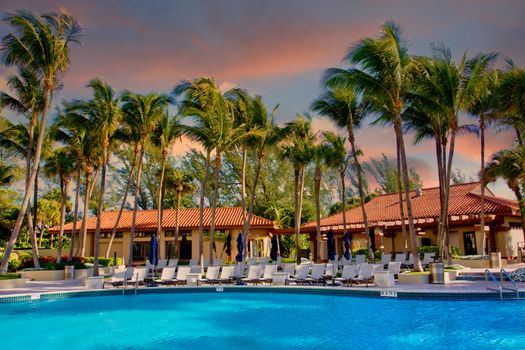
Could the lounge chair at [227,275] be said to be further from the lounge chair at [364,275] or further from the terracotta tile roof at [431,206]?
the terracotta tile roof at [431,206]

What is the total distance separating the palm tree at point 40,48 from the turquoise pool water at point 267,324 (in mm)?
6926

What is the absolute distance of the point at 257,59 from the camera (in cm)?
1947

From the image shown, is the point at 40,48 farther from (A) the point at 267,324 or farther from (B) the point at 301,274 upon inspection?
(A) the point at 267,324

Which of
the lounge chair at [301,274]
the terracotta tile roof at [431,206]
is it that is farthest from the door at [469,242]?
the lounge chair at [301,274]

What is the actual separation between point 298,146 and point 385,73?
367 inches

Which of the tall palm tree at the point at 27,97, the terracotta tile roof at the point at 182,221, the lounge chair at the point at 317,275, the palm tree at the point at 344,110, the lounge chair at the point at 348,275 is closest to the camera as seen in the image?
the lounge chair at the point at 348,275

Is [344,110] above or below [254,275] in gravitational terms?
above

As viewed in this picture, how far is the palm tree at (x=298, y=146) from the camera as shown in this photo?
24766mm

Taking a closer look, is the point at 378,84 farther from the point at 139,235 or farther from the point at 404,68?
the point at 139,235

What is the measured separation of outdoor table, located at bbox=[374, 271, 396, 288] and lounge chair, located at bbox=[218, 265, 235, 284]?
5055 millimetres

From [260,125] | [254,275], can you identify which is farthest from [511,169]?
[254,275]

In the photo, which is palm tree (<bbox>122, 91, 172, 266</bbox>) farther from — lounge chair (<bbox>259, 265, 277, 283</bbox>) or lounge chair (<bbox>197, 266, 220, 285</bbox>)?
lounge chair (<bbox>259, 265, 277, 283</bbox>)

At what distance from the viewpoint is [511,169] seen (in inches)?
907

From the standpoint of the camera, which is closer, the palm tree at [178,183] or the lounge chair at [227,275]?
the lounge chair at [227,275]
